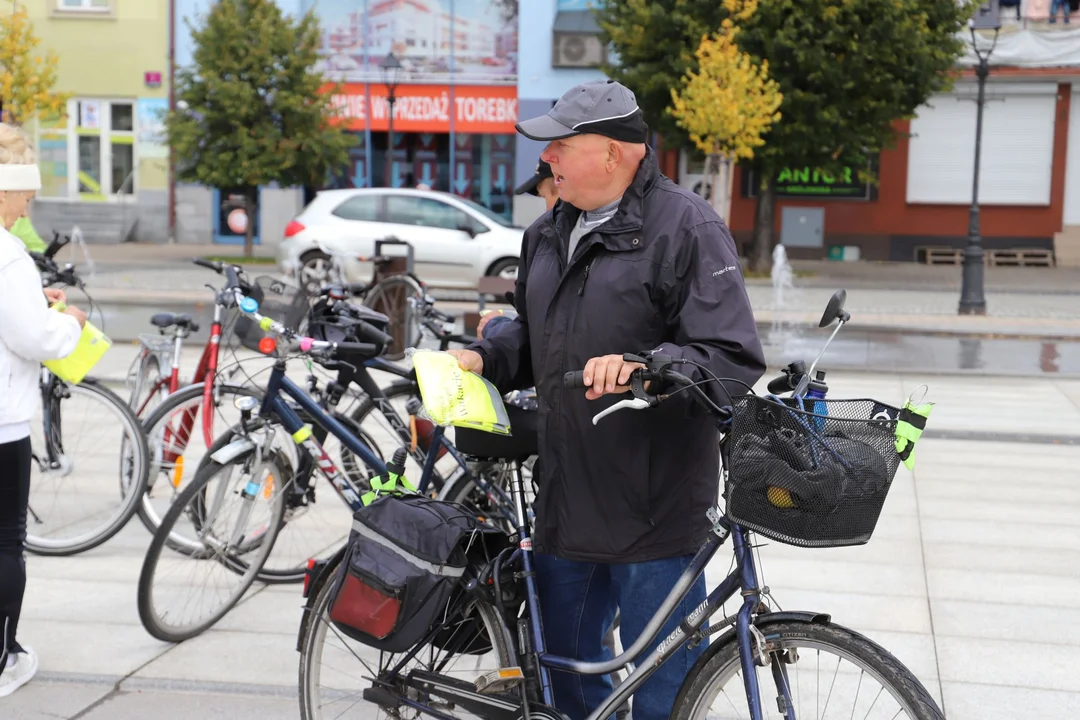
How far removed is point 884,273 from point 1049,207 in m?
5.27

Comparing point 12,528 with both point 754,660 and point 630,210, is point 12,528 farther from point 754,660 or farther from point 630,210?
point 754,660

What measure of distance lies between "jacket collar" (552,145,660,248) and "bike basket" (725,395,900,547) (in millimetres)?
587

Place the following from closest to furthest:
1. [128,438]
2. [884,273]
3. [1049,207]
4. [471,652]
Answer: [471,652] → [128,438] → [884,273] → [1049,207]

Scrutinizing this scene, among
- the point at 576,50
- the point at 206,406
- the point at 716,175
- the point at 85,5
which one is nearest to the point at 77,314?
the point at 206,406

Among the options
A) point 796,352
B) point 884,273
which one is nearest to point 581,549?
point 796,352

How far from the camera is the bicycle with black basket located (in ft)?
8.48

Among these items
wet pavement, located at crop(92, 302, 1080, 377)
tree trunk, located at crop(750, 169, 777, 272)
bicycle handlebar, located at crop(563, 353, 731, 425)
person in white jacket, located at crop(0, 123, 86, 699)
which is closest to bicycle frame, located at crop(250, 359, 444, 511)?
person in white jacket, located at crop(0, 123, 86, 699)

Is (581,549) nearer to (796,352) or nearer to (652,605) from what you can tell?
(652,605)

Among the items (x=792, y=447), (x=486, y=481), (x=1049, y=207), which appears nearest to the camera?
(x=792, y=447)

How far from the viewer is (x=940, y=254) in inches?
1139

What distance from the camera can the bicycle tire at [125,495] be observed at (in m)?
5.66

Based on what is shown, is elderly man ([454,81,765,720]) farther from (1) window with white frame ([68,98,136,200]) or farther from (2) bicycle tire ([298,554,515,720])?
(1) window with white frame ([68,98,136,200])

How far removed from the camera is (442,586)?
10.2 ft

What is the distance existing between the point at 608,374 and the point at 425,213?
16.3 m
